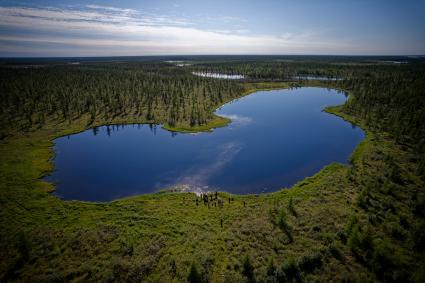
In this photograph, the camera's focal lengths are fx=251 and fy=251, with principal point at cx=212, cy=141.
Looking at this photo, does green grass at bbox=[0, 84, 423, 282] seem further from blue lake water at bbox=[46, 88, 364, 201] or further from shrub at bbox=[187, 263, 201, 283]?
blue lake water at bbox=[46, 88, 364, 201]

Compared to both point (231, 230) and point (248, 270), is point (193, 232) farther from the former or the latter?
point (248, 270)

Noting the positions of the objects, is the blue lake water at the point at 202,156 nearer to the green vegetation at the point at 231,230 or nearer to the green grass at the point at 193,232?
the green vegetation at the point at 231,230

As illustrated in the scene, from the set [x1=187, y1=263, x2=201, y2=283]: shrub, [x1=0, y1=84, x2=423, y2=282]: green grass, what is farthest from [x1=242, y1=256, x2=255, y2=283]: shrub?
[x1=187, y1=263, x2=201, y2=283]: shrub

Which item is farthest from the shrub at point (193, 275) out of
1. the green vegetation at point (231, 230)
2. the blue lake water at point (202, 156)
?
the blue lake water at point (202, 156)

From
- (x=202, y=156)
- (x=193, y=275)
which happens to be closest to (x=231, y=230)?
(x=193, y=275)

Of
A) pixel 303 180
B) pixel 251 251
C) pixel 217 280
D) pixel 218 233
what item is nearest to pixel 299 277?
pixel 251 251
